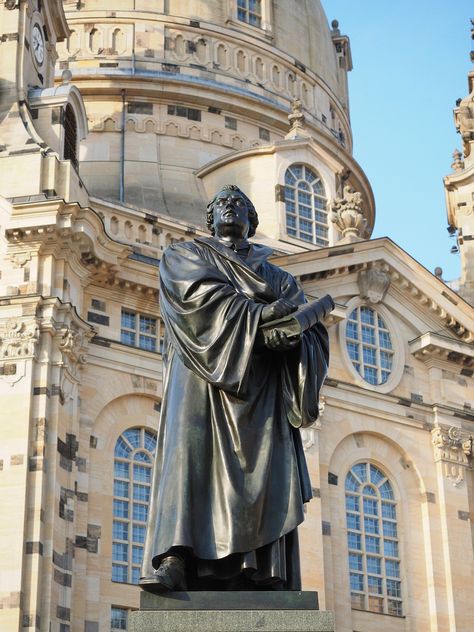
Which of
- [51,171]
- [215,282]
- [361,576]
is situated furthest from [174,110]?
[215,282]

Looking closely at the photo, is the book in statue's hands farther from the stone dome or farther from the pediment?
the stone dome

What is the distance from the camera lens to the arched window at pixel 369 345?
32.2 meters

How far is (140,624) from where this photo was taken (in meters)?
6.82

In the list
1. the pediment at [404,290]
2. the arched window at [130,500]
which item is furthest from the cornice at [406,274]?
the arched window at [130,500]

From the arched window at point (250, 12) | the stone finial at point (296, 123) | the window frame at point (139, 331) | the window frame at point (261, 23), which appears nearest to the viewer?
the window frame at point (139, 331)

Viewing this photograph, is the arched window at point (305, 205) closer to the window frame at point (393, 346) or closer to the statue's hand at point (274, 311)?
the window frame at point (393, 346)

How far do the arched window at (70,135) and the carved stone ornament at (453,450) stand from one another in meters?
10.7

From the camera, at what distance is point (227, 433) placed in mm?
7426

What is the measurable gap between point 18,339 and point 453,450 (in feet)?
37.3

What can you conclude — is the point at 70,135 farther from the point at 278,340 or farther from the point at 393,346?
the point at 278,340

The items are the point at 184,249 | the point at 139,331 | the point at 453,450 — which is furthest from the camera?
the point at 453,450

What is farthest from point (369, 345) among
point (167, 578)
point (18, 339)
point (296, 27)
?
point (167, 578)

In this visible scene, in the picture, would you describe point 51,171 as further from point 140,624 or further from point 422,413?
point 140,624

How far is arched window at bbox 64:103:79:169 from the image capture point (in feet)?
101
